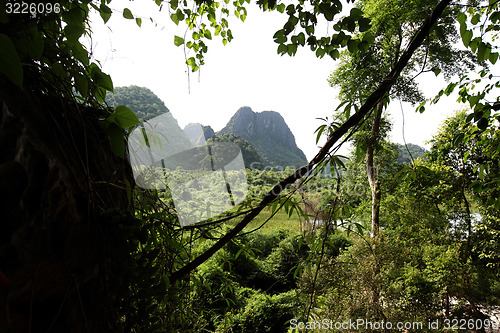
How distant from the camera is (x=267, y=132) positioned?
38406 mm

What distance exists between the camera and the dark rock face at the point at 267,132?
1289 inches

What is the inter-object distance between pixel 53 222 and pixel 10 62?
0.21 metres

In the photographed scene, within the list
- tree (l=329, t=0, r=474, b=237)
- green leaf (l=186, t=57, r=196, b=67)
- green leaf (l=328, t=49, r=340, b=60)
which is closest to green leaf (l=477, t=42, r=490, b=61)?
green leaf (l=328, t=49, r=340, b=60)

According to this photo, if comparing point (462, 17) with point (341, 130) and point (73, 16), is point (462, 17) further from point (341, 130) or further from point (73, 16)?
point (73, 16)

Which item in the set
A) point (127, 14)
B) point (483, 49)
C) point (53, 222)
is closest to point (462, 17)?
point (483, 49)

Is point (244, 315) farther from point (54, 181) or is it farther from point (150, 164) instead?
point (54, 181)

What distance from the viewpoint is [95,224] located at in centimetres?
39

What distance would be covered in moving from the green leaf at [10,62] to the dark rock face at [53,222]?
5 cm

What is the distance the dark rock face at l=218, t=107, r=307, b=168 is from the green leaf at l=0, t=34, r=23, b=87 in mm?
30899

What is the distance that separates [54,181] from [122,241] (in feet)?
0.52

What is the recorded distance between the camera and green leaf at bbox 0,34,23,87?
0.83 feet

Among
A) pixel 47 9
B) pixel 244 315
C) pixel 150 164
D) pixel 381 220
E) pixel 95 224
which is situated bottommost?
pixel 244 315

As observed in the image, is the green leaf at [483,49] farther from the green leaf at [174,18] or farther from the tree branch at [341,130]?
the green leaf at [174,18]

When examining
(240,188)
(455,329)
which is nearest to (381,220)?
(455,329)
